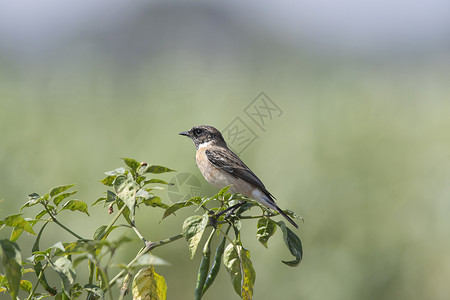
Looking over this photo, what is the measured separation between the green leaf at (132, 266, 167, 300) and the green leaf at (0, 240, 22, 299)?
→ 0.66 m

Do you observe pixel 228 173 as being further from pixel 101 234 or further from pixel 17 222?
pixel 17 222

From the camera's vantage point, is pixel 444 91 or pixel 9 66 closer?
pixel 444 91

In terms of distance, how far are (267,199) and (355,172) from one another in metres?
4.29

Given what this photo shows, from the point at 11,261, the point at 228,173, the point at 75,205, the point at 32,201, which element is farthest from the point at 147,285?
the point at 228,173

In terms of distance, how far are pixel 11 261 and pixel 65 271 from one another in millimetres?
204

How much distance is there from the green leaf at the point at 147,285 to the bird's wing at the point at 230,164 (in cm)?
282

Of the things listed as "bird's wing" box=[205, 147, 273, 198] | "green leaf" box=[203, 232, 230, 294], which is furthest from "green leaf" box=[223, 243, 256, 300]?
"bird's wing" box=[205, 147, 273, 198]

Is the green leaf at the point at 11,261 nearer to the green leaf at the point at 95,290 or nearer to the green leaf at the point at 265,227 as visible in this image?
the green leaf at the point at 95,290

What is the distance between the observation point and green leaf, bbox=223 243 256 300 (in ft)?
7.20

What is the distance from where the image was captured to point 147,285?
7.23 ft

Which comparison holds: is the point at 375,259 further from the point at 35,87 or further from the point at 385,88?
the point at 35,87

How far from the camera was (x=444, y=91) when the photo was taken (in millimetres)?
10562

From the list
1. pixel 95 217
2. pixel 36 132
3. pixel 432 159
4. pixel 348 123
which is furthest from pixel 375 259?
pixel 36 132

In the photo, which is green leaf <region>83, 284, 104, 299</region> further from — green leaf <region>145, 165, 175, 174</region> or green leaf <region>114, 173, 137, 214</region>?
green leaf <region>145, 165, 175, 174</region>
